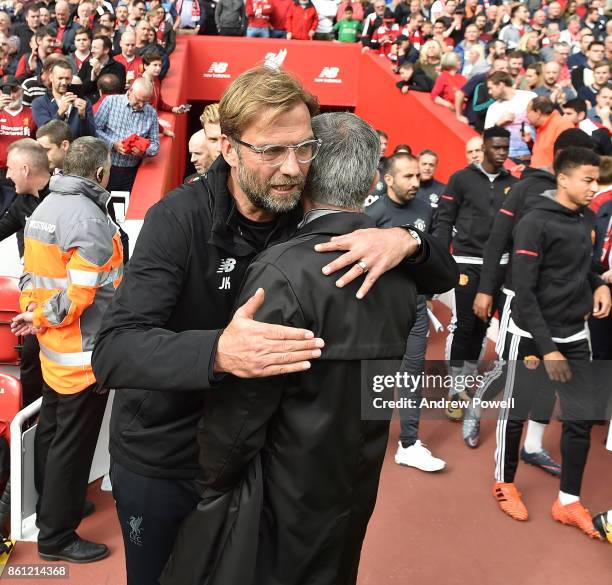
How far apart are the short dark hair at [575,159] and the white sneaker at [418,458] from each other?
1.77m

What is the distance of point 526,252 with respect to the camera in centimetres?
359

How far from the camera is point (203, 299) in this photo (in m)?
1.86

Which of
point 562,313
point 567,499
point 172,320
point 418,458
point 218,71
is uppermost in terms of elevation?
point 172,320

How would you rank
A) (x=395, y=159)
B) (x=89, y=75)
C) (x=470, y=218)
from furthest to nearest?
(x=89, y=75), (x=470, y=218), (x=395, y=159)

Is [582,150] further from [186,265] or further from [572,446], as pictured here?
[186,265]

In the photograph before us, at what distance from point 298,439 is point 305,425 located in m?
0.04

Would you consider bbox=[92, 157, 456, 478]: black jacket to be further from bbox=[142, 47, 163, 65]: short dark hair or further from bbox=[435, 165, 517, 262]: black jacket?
bbox=[142, 47, 163, 65]: short dark hair

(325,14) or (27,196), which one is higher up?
(27,196)

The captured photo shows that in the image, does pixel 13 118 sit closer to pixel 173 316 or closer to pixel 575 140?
pixel 575 140

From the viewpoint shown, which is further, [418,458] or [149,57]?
[149,57]

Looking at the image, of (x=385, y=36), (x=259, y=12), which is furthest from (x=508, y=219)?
(x=259, y=12)

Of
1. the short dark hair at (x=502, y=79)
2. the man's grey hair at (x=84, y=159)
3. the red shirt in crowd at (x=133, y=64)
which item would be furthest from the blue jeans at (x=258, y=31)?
the man's grey hair at (x=84, y=159)

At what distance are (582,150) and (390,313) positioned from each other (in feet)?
7.54

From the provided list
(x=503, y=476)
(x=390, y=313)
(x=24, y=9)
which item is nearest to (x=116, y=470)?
(x=390, y=313)
